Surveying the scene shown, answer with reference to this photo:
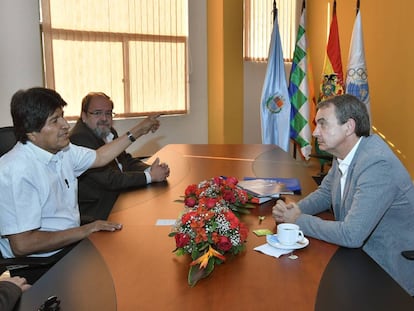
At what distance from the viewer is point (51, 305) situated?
3.81ft

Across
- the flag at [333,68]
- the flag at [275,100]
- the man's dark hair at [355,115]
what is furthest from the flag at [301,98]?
the man's dark hair at [355,115]

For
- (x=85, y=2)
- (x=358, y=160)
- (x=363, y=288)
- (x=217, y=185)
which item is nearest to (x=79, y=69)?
(x=85, y=2)

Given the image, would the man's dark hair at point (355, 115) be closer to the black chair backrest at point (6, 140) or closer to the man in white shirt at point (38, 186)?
the man in white shirt at point (38, 186)

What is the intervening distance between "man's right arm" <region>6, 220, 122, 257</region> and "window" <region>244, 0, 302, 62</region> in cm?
417

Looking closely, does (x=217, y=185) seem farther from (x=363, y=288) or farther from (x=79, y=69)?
(x=79, y=69)

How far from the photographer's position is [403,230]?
1761 millimetres

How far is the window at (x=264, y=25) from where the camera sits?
5.50 meters

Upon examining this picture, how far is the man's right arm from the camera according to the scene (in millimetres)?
1737

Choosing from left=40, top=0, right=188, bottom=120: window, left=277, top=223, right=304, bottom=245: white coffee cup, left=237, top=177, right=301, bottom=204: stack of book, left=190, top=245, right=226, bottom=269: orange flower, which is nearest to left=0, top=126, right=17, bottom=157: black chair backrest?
left=237, top=177, right=301, bottom=204: stack of book

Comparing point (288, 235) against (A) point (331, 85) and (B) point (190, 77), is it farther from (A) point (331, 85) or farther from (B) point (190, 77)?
(B) point (190, 77)

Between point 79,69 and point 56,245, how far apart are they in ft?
9.67

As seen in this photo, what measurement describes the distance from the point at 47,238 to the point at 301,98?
383 cm

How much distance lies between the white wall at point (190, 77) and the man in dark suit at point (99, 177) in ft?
5.33

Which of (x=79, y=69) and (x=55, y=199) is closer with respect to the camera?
(x=55, y=199)
